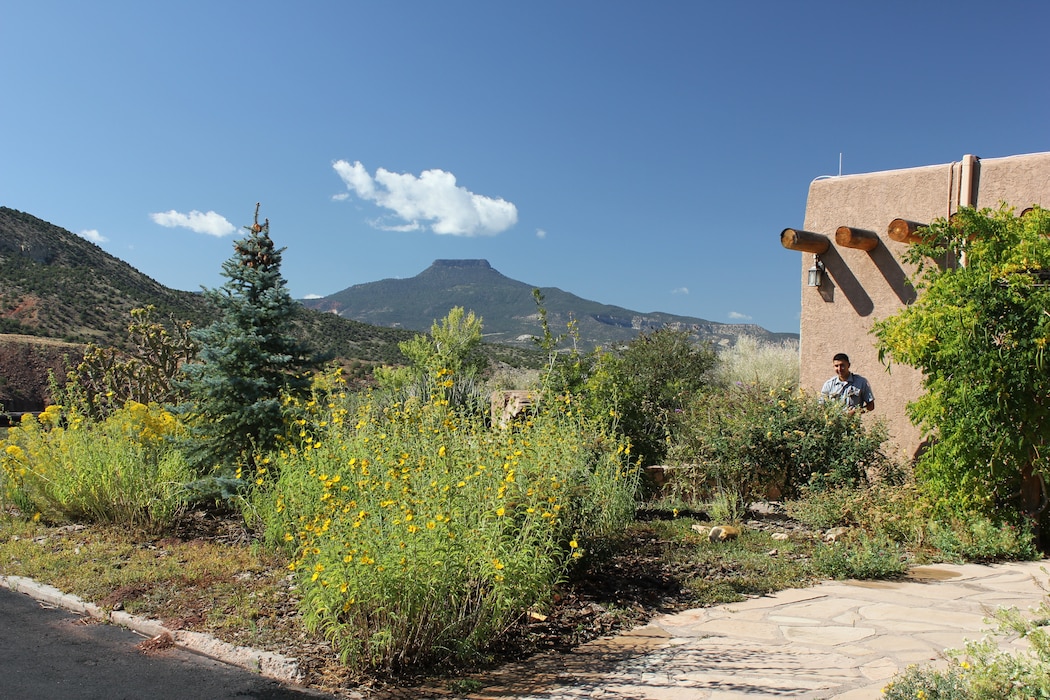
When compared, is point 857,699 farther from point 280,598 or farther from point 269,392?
point 269,392

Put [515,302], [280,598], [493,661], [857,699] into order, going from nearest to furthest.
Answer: [857,699] → [493,661] → [280,598] → [515,302]

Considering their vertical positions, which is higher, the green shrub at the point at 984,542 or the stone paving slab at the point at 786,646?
the green shrub at the point at 984,542

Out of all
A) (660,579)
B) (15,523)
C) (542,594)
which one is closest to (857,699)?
(542,594)

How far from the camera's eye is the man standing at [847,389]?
27.1 ft

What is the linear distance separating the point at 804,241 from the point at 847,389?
6.72 ft

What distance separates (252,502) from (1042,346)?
660 centimetres

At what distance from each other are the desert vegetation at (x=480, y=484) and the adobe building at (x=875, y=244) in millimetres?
1542

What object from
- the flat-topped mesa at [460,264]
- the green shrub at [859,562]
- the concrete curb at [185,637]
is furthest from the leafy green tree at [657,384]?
the flat-topped mesa at [460,264]

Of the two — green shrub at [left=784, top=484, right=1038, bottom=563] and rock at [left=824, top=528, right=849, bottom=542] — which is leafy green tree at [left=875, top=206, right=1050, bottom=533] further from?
rock at [left=824, top=528, right=849, bottom=542]

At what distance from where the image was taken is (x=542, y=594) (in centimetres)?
426

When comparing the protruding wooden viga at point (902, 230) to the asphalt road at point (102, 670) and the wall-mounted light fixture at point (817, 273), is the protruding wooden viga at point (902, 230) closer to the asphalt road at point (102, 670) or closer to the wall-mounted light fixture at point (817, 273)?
the wall-mounted light fixture at point (817, 273)

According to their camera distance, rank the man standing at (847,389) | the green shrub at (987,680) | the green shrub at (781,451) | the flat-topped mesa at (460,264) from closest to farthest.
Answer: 1. the green shrub at (987,680)
2. the green shrub at (781,451)
3. the man standing at (847,389)
4. the flat-topped mesa at (460,264)

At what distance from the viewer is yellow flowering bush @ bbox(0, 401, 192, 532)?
271 inches

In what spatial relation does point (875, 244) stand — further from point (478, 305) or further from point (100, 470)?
point (478, 305)
